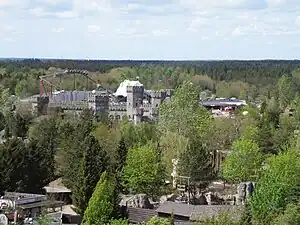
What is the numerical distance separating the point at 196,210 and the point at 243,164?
8.13 meters

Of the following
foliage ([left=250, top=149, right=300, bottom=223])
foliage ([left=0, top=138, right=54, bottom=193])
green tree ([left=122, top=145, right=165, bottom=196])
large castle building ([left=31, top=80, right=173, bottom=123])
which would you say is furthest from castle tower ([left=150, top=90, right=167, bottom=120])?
foliage ([left=250, top=149, right=300, bottom=223])

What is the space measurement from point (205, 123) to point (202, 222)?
911 inches

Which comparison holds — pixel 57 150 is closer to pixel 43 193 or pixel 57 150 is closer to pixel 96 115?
pixel 43 193

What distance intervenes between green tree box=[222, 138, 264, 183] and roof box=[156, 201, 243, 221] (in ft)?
22.0

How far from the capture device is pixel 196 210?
29562 mm

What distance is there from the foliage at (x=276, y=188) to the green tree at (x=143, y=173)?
6002mm

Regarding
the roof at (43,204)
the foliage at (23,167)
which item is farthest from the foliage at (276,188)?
the foliage at (23,167)

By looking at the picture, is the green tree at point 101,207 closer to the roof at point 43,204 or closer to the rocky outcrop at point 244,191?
the roof at point 43,204

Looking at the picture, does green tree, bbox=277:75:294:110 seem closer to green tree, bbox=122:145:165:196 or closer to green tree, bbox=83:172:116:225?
green tree, bbox=122:145:165:196

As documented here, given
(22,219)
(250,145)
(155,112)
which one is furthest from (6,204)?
(155,112)

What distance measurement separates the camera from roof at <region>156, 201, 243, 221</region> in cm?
2777

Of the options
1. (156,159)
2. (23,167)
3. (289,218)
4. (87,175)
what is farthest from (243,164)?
(289,218)

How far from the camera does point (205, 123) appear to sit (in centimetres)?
4728

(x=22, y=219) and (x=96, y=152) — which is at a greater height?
(x=96, y=152)
